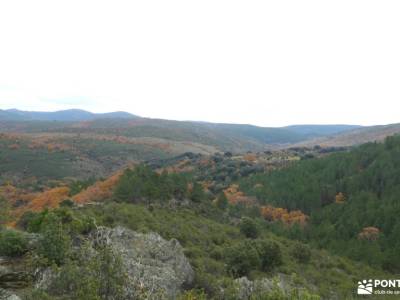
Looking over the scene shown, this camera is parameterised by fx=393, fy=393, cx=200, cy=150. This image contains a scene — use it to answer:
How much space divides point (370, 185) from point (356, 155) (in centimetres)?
1728

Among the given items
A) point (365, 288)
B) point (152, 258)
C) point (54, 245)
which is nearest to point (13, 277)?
point (54, 245)

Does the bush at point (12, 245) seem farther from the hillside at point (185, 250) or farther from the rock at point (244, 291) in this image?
the rock at point (244, 291)

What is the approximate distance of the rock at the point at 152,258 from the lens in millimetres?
18344

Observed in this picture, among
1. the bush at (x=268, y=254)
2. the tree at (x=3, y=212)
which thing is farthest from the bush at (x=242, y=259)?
the tree at (x=3, y=212)

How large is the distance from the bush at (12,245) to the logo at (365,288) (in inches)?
829

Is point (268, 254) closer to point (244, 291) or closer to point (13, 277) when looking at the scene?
point (244, 291)

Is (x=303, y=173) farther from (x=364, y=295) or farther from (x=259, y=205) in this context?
(x=364, y=295)

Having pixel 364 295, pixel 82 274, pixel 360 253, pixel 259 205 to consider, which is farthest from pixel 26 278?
pixel 259 205

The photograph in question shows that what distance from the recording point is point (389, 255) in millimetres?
39469

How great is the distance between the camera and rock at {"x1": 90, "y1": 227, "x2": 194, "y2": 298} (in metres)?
18.3

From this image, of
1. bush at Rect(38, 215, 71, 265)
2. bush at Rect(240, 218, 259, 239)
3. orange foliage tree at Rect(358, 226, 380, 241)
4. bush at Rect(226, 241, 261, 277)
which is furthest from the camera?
orange foliage tree at Rect(358, 226, 380, 241)

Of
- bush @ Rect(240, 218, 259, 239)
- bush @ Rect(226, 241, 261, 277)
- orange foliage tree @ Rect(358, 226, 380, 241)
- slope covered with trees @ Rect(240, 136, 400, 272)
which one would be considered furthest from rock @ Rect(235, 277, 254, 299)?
orange foliage tree @ Rect(358, 226, 380, 241)

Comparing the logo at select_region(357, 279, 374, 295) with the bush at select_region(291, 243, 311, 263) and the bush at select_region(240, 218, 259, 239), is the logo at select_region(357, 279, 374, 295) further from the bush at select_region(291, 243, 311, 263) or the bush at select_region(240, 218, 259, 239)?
the bush at select_region(240, 218, 259, 239)

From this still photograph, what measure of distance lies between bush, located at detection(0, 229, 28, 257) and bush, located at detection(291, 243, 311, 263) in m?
22.7
